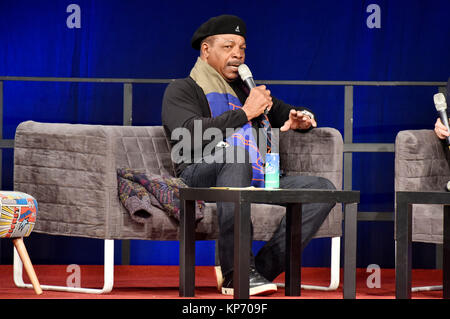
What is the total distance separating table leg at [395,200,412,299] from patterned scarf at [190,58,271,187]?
2.78 ft

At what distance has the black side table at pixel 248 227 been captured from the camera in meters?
2.30

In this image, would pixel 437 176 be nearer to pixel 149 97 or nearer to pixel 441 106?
pixel 441 106

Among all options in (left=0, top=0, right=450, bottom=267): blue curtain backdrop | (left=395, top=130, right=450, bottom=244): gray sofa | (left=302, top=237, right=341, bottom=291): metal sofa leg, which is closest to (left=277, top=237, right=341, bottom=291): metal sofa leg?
(left=302, top=237, right=341, bottom=291): metal sofa leg

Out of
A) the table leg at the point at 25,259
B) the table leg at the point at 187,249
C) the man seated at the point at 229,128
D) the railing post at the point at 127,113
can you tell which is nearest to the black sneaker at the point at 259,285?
the man seated at the point at 229,128

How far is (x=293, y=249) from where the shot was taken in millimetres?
2846

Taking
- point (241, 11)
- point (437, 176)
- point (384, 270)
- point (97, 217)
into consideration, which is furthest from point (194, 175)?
point (241, 11)

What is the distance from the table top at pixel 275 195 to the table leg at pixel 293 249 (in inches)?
17.5

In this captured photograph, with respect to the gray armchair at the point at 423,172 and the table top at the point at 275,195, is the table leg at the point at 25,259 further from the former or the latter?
the gray armchair at the point at 423,172

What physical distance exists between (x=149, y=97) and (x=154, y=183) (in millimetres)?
1776

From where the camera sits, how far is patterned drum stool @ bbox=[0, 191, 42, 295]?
8.74 ft

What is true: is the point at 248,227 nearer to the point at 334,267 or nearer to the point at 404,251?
the point at 404,251

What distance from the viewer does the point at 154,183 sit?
115 inches
